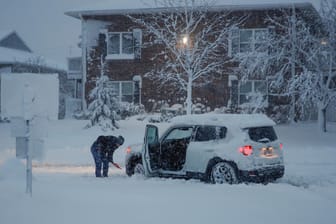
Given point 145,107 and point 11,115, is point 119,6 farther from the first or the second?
point 11,115

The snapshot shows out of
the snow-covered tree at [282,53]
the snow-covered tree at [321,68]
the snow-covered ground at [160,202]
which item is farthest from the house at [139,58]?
the snow-covered ground at [160,202]

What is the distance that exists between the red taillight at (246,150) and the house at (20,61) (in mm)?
27308

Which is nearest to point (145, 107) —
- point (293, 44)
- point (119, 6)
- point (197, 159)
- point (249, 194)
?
point (119, 6)

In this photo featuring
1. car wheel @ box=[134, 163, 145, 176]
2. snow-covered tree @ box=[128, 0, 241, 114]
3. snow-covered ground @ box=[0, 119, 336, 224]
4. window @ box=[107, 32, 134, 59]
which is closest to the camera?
snow-covered ground @ box=[0, 119, 336, 224]

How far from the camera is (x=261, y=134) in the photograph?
12258 millimetres

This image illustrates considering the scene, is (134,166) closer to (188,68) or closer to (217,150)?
(217,150)

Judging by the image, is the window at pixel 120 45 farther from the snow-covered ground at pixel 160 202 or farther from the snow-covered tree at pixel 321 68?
the snow-covered ground at pixel 160 202

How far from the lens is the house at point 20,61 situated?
43.6 metres

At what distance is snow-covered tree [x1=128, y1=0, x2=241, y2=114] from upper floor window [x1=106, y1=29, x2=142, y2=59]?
936 mm

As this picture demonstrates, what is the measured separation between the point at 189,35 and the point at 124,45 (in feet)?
17.7

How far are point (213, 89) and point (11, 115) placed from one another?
20.8 meters

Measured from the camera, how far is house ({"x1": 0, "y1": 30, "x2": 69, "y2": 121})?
43.6 m

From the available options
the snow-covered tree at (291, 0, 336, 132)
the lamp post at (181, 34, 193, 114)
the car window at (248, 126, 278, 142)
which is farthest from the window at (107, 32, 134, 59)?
the car window at (248, 126, 278, 142)

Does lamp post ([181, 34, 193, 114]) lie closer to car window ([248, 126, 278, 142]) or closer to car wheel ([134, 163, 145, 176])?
car wheel ([134, 163, 145, 176])
